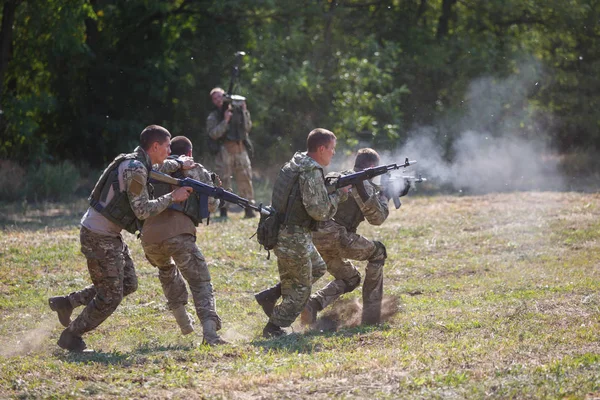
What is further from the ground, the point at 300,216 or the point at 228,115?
the point at 228,115

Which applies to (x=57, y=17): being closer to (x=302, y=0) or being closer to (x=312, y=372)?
(x=302, y=0)

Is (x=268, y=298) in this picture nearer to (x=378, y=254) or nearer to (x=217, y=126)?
(x=378, y=254)

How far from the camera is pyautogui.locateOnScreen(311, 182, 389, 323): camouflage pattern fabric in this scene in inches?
338

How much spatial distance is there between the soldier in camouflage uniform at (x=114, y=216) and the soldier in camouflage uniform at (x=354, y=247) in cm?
163

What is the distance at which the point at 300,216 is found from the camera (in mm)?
7883

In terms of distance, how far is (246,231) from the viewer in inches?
554

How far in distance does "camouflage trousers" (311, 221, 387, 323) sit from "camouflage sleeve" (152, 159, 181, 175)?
4.91 feet

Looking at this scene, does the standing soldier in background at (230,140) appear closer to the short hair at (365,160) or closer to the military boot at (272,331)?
the short hair at (365,160)

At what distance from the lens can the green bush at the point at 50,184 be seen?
18.0m

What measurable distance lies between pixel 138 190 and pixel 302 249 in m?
1.51

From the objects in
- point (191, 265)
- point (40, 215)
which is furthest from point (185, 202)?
point (40, 215)

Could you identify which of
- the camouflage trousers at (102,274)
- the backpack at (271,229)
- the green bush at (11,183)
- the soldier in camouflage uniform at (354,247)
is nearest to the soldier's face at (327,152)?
the backpack at (271,229)

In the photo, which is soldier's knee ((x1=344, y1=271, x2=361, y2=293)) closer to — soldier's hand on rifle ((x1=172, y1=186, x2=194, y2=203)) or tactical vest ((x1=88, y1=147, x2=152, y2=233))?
soldier's hand on rifle ((x1=172, y1=186, x2=194, y2=203))

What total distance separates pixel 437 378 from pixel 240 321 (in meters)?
3.33
